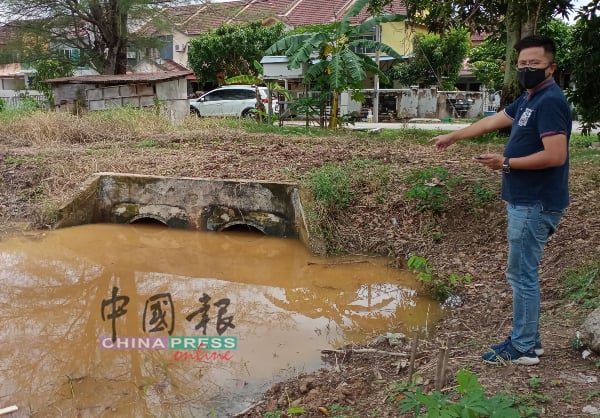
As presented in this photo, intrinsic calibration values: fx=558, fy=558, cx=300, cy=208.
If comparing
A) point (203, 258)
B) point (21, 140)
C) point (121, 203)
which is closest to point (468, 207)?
point (203, 258)

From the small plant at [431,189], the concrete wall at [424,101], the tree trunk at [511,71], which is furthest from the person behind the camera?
the concrete wall at [424,101]

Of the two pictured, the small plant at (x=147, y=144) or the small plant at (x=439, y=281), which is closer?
the small plant at (x=439, y=281)

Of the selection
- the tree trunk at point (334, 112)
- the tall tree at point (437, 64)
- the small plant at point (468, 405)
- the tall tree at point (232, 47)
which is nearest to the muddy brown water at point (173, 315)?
the small plant at point (468, 405)

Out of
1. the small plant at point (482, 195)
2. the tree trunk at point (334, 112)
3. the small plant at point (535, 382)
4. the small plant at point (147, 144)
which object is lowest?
the small plant at point (535, 382)

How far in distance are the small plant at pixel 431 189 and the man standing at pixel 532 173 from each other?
3.31m

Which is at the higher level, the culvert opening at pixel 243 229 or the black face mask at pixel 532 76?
the black face mask at pixel 532 76

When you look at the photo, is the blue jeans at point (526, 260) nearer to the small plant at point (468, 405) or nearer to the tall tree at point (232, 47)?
the small plant at point (468, 405)

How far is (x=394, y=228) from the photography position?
6.38m

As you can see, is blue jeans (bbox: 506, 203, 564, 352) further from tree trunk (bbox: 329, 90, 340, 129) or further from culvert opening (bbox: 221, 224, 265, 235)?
tree trunk (bbox: 329, 90, 340, 129)

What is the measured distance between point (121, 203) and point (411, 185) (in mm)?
4016

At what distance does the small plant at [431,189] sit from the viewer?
633 cm

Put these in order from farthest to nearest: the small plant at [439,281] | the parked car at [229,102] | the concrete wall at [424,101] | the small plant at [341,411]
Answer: the concrete wall at [424,101], the parked car at [229,102], the small plant at [439,281], the small plant at [341,411]

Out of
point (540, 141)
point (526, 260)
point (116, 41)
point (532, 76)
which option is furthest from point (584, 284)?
point (116, 41)

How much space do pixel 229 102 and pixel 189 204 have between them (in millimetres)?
13461
